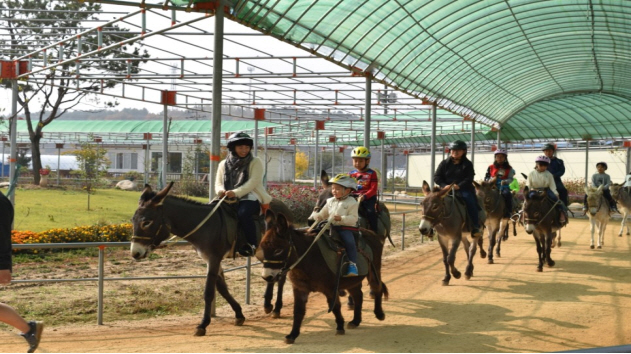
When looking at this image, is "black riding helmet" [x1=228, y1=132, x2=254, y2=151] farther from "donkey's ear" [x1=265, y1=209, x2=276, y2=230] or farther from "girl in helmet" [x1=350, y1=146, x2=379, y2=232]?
"donkey's ear" [x1=265, y1=209, x2=276, y2=230]

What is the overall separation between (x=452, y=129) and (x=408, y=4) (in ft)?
102

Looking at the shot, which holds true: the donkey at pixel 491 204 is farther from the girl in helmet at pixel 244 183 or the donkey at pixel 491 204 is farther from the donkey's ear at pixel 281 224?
the donkey's ear at pixel 281 224

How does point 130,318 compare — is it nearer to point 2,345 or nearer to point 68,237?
point 2,345

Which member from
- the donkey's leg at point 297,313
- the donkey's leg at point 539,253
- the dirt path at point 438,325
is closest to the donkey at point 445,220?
the dirt path at point 438,325

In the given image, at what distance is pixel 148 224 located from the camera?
7.53m

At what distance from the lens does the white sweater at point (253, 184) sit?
8.45m

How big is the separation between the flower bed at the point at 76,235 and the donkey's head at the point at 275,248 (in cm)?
Result: 911

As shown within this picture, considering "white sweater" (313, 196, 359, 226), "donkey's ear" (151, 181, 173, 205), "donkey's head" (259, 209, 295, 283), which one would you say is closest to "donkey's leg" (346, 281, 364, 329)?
"white sweater" (313, 196, 359, 226)

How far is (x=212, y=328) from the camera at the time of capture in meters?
8.44

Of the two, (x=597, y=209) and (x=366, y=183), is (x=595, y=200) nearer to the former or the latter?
(x=597, y=209)

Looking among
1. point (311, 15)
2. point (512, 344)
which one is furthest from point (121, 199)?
point (512, 344)

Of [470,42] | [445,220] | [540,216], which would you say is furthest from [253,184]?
[470,42]

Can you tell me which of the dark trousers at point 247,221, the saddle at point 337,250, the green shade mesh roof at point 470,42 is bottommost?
the saddle at point 337,250

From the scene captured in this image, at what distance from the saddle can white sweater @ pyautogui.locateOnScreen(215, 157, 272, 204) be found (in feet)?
3.73
